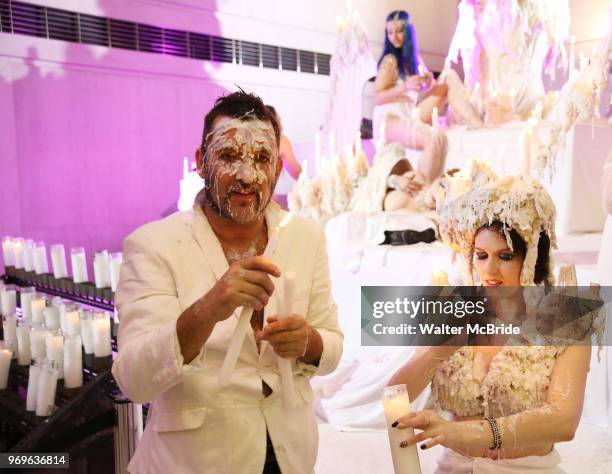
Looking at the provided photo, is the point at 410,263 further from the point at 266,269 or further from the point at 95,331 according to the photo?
the point at 266,269

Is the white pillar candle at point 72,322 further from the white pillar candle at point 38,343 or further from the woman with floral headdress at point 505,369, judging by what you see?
the woman with floral headdress at point 505,369

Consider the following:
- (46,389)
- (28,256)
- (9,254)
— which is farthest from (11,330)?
(9,254)

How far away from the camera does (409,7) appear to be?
9.16m

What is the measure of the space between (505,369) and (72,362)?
84.9 inches

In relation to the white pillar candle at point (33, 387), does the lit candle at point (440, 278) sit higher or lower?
higher

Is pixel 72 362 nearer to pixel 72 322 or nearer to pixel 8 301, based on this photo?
pixel 72 322

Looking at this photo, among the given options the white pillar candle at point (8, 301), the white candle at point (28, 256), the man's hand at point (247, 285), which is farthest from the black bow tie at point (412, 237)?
the man's hand at point (247, 285)

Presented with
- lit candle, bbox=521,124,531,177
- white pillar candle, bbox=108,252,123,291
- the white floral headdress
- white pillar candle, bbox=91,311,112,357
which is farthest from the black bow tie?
the white floral headdress

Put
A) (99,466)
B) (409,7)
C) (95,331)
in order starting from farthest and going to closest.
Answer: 1. (409,7)
2. (95,331)
3. (99,466)

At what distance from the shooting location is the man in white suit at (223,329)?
1.17m

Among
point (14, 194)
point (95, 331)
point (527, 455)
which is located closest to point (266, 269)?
point (527, 455)

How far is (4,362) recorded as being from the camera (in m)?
3.17

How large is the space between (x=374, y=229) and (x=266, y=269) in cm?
324

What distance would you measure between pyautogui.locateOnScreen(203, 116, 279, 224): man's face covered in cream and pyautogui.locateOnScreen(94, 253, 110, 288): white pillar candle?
8.54 ft
